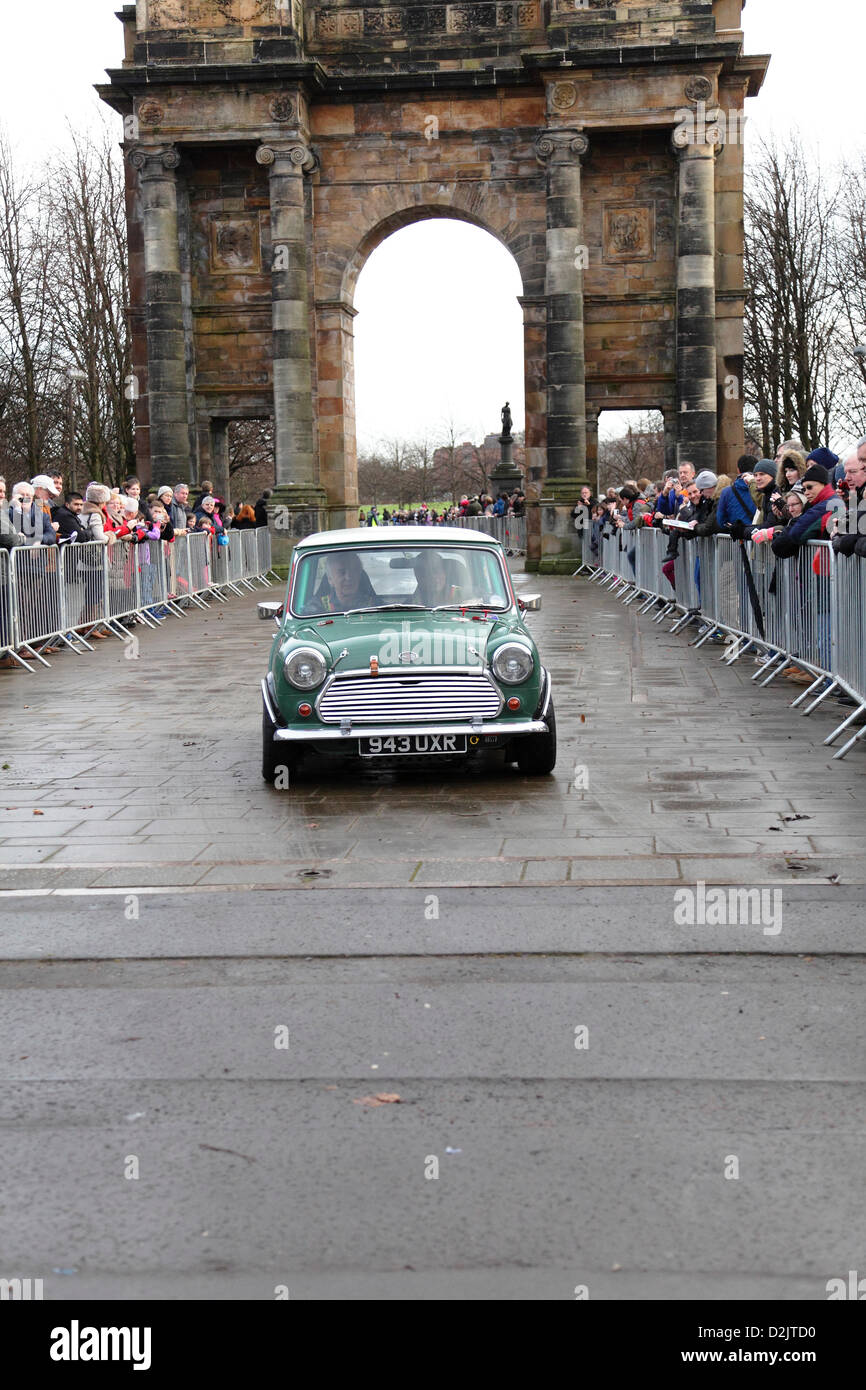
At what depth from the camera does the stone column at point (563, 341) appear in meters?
36.8

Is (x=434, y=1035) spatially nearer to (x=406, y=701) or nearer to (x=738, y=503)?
(x=406, y=701)

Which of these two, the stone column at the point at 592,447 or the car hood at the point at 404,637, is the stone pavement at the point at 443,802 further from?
the stone column at the point at 592,447

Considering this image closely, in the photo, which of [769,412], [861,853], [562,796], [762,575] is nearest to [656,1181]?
[861,853]

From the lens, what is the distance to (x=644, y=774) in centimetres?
1100

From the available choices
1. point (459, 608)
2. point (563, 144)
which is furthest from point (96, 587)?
point (563, 144)

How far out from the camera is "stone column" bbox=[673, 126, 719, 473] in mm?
36625

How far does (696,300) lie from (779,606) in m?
23.0

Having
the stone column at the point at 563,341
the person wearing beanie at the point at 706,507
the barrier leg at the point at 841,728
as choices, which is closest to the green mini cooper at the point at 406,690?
the barrier leg at the point at 841,728

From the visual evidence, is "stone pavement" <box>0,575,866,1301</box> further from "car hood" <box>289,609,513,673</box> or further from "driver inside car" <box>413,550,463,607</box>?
"driver inside car" <box>413,550,463,607</box>

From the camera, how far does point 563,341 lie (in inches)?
1469

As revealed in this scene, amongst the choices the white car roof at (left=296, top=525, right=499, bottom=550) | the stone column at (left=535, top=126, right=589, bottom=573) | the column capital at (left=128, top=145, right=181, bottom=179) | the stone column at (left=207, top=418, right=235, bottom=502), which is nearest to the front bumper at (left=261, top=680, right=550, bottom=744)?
the white car roof at (left=296, top=525, right=499, bottom=550)

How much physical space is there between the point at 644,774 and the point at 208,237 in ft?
102
